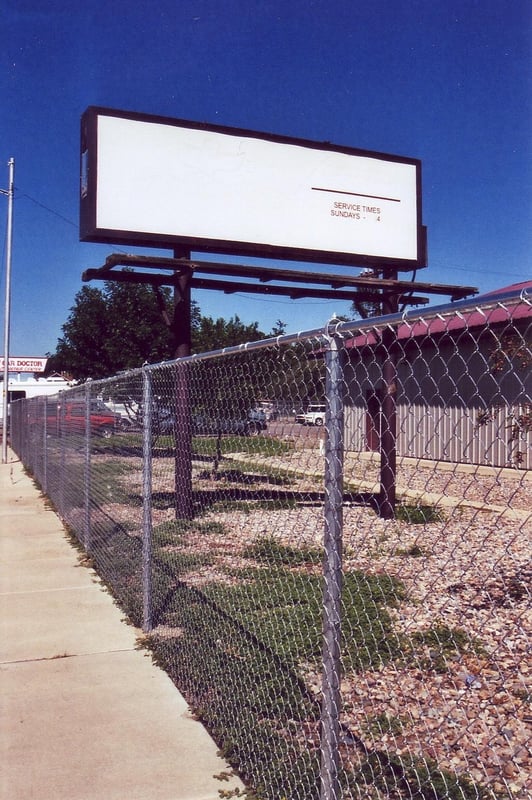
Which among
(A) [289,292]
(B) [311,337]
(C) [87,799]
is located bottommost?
(C) [87,799]

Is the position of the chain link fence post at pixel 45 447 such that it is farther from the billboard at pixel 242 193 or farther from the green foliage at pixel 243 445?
the green foliage at pixel 243 445

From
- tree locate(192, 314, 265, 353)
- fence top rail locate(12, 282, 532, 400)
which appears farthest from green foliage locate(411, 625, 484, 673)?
tree locate(192, 314, 265, 353)

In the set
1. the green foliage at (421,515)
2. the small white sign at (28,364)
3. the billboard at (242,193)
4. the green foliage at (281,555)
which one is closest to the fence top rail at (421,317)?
the green foliage at (421,515)

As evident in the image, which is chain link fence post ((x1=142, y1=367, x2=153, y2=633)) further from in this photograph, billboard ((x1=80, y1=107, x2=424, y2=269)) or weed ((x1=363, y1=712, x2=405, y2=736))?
billboard ((x1=80, y1=107, x2=424, y2=269))

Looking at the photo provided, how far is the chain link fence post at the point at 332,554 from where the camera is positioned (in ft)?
7.75

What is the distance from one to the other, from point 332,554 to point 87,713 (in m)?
2.33

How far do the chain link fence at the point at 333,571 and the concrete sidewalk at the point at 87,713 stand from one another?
17 centimetres

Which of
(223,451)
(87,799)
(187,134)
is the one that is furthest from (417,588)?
(187,134)

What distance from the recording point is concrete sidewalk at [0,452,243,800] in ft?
10.7

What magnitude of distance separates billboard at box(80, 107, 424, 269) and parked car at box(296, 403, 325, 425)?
677 centimetres

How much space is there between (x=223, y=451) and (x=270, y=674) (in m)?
1.29

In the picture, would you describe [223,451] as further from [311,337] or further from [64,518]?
[64,518]

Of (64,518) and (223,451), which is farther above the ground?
(223,451)

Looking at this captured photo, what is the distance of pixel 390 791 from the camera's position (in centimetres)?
303
